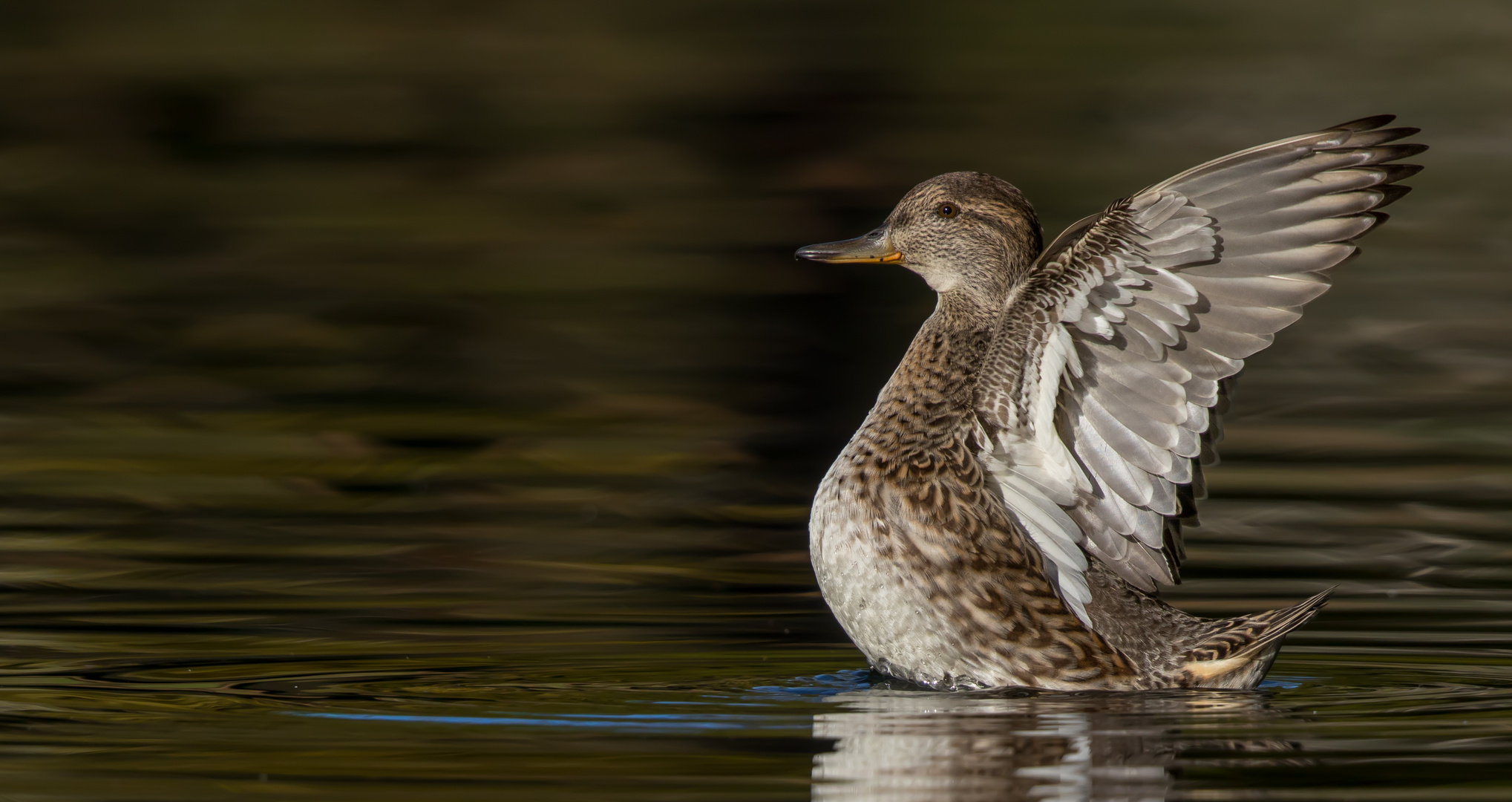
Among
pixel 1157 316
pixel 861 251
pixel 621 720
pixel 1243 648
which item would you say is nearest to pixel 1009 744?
pixel 621 720

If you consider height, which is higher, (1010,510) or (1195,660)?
(1010,510)

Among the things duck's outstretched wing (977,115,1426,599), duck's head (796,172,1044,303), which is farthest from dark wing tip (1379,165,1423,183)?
duck's head (796,172,1044,303)

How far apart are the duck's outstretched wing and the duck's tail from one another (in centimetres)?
33

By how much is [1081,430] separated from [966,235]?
3.66 ft

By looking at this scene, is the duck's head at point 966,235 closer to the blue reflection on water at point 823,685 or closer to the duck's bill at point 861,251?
the duck's bill at point 861,251

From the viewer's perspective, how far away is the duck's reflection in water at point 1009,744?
4.66m

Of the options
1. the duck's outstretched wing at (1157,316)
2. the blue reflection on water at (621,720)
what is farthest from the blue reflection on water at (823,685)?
the duck's outstretched wing at (1157,316)

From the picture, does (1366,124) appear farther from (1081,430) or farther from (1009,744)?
(1009,744)

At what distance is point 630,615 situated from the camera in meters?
7.17

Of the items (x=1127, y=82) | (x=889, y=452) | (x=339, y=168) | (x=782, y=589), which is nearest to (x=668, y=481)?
(x=782, y=589)

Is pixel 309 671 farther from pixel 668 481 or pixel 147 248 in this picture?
pixel 147 248

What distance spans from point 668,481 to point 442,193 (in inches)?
273

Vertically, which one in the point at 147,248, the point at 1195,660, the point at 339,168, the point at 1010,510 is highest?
the point at 339,168

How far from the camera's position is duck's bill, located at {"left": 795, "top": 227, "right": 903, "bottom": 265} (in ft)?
23.1
